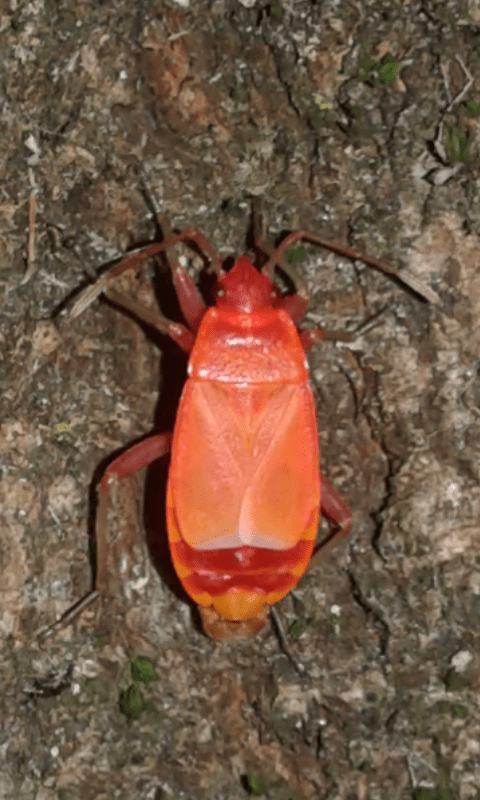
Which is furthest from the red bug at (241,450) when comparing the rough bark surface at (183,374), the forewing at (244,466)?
the rough bark surface at (183,374)

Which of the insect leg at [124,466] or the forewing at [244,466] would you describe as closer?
the forewing at [244,466]

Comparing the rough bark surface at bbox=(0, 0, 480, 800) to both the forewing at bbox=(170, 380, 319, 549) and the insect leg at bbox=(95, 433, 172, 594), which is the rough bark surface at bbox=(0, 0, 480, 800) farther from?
the forewing at bbox=(170, 380, 319, 549)

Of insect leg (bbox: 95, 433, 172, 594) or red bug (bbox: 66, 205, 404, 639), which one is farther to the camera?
insect leg (bbox: 95, 433, 172, 594)

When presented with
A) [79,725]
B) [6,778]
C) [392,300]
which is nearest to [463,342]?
[392,300]

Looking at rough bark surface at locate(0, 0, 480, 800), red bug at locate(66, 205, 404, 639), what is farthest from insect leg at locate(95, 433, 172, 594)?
rough bark surface at locate(0, 0, 480, 800)

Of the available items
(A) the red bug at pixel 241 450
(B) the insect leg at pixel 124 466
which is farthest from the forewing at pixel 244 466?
(B) the insect leg at pixel 124 466

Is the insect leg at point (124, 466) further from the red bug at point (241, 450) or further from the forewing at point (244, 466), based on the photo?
the forewing at point (244, 466)

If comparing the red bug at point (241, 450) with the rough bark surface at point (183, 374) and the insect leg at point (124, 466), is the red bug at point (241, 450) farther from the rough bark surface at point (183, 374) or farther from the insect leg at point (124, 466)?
the rough bark surface at point (183, 374)

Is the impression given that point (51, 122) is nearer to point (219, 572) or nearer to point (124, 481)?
point (124, 481)
